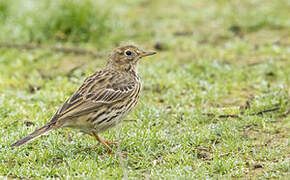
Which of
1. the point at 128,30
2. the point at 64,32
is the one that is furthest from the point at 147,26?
the point at 64,32

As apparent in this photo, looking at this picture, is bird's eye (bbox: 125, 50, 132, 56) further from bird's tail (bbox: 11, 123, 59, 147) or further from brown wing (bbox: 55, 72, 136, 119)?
bird's tail (bbox: 11, 123, 59, 147)

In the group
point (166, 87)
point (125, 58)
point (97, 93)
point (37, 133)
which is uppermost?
point (125, 58)

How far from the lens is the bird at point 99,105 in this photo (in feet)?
23.1

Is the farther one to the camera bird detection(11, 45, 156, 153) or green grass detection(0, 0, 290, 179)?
bird detection(11, 45, 156, 153)

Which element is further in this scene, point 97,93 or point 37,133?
point 97,93

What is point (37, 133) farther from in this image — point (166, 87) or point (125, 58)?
point (166, 87)

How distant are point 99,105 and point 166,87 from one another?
9.55 feet

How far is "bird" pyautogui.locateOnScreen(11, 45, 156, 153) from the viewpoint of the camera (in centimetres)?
704

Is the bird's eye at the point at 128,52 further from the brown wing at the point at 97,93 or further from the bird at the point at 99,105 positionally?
the brown wing at the point at 97,93

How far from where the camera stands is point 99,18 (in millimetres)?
12930

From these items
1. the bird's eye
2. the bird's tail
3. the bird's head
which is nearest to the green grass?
the bird's tail

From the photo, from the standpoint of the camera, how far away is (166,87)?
32.9 ft

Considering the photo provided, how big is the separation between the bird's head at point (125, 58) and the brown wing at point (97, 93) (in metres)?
0.32

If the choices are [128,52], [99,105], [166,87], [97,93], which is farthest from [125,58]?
[166,87]
